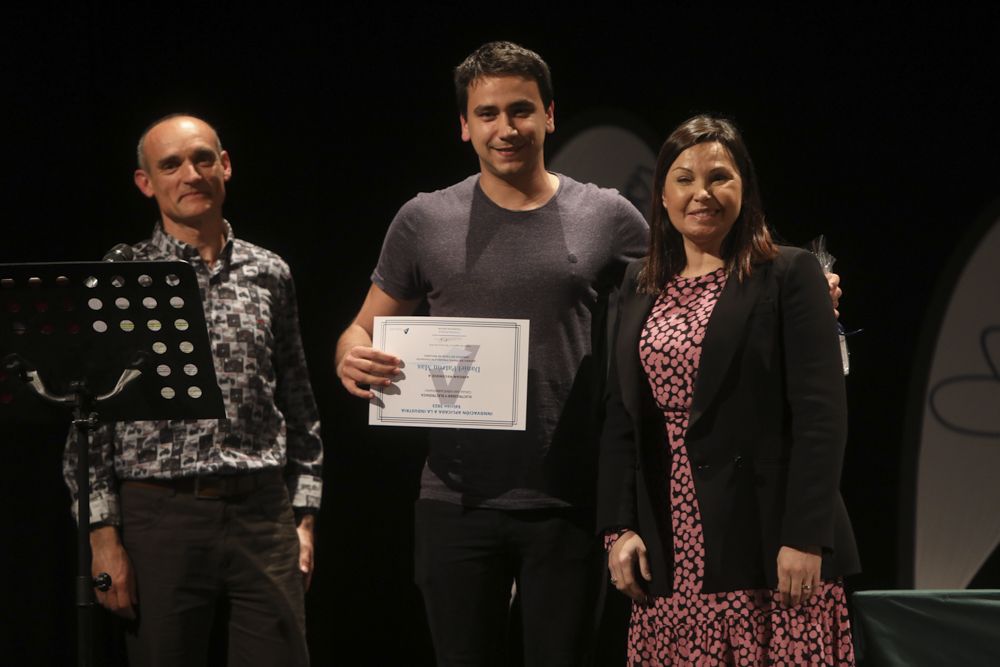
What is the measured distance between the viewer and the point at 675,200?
250cm

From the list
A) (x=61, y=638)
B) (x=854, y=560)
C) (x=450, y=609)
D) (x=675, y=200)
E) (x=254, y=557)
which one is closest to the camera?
(x=854, y=560)

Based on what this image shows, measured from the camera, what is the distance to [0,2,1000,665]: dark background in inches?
145

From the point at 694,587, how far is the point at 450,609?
2.11 feet

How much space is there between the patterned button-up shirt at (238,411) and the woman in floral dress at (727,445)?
43.4 inches

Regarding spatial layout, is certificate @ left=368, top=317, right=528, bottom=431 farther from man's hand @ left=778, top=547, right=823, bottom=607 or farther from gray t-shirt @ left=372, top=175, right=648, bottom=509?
man's hand @ left=778, top=547, right=823, bottom=607

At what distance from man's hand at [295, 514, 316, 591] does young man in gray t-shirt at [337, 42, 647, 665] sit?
62 cm

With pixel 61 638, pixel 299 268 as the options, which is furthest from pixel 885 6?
pixel 61 638

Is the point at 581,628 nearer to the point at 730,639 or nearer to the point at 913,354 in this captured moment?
the point at 730,639

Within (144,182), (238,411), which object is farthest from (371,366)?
(144,182)

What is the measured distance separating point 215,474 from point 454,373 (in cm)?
79

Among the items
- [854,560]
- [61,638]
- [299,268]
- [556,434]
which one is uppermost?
[299,268]

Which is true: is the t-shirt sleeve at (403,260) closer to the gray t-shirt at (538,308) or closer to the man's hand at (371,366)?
the gray t-shirt at (538,308)

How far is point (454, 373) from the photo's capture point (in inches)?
107

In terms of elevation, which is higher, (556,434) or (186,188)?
(186,188)
